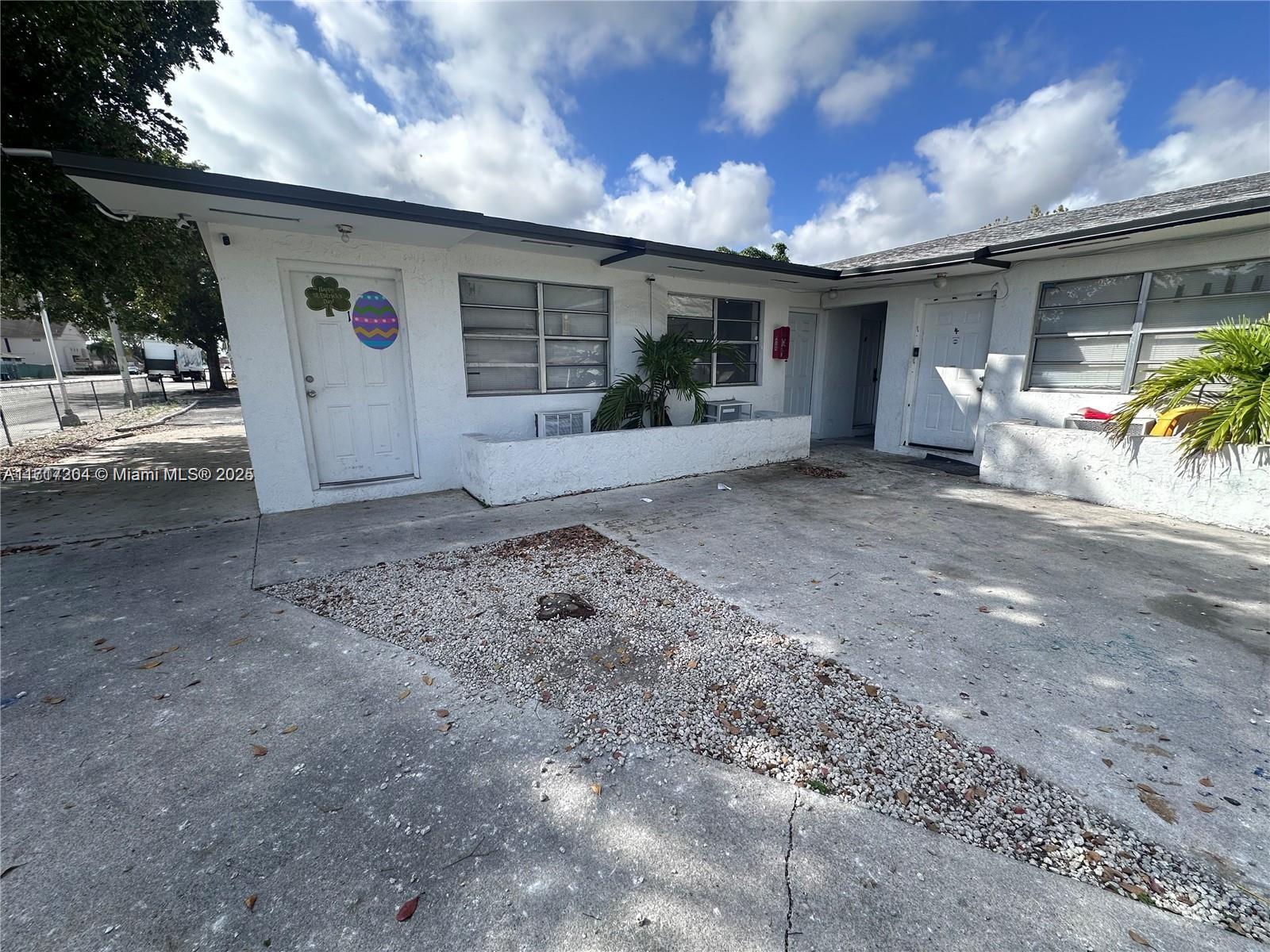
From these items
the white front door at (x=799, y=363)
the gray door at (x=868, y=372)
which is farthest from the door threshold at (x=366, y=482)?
the gray door at (x=868, y=372)

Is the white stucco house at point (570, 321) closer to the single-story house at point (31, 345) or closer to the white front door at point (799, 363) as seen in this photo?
the white front door at point (799, 363)

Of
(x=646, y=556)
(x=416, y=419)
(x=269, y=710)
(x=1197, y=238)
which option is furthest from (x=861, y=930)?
(x=1197, y=238)

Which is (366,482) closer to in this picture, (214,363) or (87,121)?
(87,121)

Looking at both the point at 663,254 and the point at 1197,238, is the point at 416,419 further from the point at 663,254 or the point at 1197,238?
the point at 1197,238

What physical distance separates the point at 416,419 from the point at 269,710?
3993 mm

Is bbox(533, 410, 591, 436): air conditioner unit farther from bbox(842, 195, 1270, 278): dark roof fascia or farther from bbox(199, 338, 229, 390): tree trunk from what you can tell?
bbox(199, 338, 229, 390): tree trunk

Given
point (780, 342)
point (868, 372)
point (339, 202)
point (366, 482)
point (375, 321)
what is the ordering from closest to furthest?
point (339, 202)
point (375, 321)
point (366, 482)
point (780, 342)
point (868, 372)

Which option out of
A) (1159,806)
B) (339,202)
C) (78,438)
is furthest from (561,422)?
(78,438)

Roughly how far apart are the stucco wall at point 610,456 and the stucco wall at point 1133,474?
2.74m

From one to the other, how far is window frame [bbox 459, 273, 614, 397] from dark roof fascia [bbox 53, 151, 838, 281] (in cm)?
96

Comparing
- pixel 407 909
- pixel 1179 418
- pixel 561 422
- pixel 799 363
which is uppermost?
pixel 799 363

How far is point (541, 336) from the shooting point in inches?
259

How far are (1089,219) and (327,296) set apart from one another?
930cm

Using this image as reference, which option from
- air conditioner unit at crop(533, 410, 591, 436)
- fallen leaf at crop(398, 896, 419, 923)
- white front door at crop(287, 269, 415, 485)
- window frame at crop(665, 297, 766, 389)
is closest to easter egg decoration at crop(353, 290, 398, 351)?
white front door at crop(287, 269, 415, 485)
